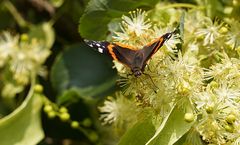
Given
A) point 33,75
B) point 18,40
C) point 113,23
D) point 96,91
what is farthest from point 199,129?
point 18,40

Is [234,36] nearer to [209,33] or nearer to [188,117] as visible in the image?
[209,33]

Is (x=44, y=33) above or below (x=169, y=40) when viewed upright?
below

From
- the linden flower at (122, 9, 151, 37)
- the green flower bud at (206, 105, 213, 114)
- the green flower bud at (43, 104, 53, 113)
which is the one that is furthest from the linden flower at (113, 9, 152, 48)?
the green flower bud at (43, 104, 53, 113)

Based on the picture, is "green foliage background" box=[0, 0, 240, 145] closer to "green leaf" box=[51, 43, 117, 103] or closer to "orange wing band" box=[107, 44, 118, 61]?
"green leaf" box=[51, 43, 117, 103]

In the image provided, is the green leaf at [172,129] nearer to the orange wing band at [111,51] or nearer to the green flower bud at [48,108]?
the orange wing band at [111,51]

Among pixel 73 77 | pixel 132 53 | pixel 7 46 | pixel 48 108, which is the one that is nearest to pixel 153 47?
Answer: pixel 132 53
